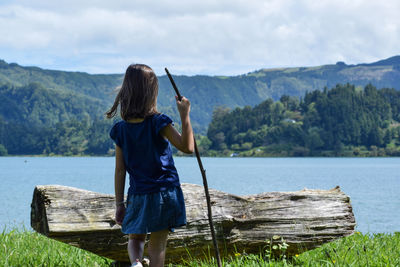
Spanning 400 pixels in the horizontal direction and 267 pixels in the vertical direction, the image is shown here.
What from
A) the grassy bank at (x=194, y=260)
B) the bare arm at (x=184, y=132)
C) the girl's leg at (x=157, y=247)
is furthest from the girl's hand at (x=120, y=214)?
the grassy bank at (x=194, y=260)

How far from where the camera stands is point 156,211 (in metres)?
4.09

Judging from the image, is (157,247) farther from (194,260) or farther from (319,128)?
(319,128)

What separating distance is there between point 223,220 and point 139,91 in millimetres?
2601

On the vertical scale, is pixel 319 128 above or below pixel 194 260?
above

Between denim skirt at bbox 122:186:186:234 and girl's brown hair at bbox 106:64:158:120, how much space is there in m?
0.71

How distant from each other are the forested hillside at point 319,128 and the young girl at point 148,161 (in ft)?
584

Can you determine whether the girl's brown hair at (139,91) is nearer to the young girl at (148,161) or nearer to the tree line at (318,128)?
the young girl at (148,161)

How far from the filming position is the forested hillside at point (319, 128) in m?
177

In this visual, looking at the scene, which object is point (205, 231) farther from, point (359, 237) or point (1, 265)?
point (359, 237)

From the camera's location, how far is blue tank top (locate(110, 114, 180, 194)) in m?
4.14

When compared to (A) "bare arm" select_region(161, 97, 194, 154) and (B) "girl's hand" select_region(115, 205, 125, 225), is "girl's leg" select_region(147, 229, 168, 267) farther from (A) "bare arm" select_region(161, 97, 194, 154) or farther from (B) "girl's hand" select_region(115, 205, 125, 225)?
(A) "bare arm" select_region(161, 97, 194, 154)

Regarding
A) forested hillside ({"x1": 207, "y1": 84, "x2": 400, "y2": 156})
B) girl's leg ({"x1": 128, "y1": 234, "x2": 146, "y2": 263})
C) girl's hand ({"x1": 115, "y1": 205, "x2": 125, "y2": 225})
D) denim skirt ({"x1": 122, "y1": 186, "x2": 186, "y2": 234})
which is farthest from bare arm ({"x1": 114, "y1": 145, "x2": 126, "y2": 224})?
forested hillside ({"x1": 207, "y1": 84, "x2": 400, "y2": 156})

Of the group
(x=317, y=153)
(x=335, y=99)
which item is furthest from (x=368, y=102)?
(x=317, y=153)

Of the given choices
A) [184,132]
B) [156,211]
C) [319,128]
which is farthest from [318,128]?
[184,132]
